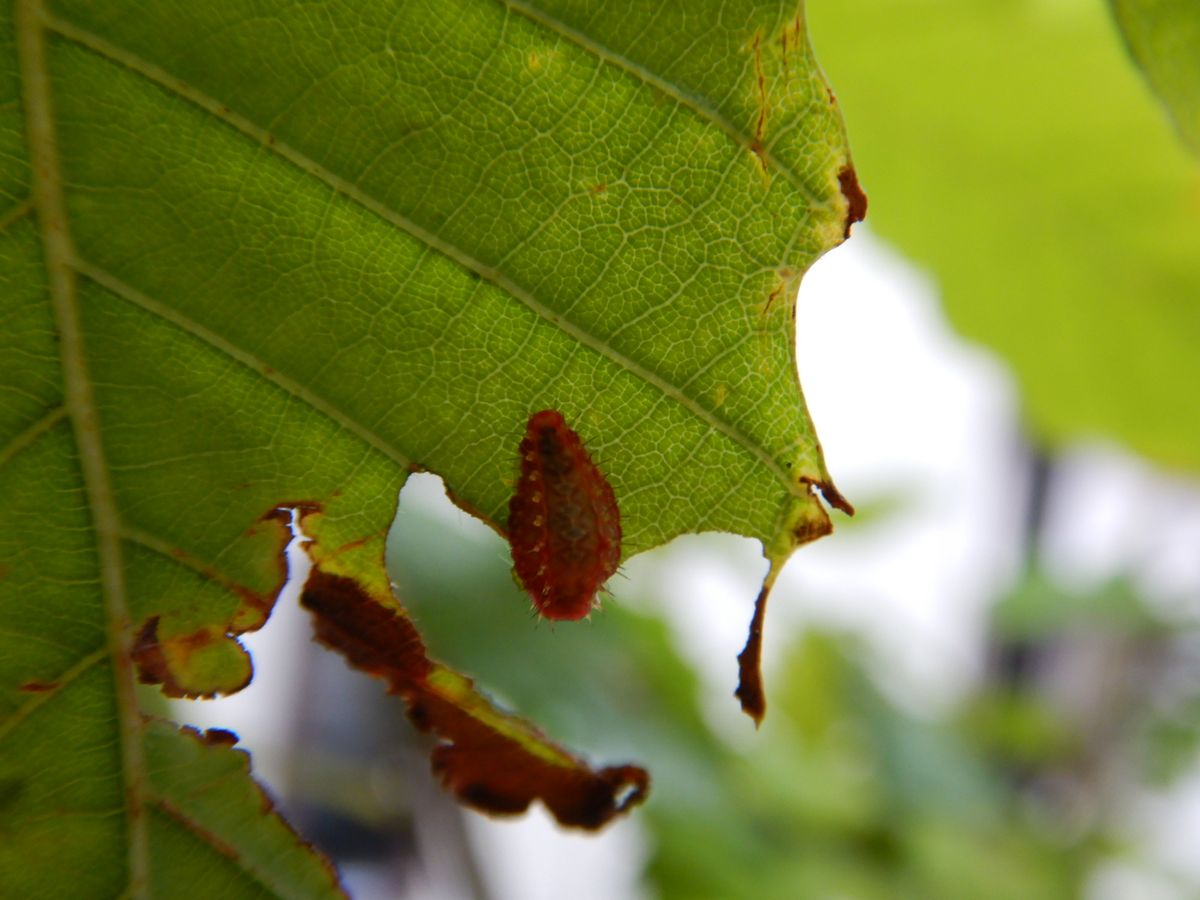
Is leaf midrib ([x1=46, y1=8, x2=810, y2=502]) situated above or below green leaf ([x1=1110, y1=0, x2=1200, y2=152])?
below

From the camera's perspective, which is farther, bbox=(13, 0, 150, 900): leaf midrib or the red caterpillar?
the red caterpillar

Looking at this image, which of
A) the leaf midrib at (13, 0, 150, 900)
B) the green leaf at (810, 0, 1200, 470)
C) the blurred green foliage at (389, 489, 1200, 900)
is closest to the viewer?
the leaf midrib at (13, 0, 150, 900)

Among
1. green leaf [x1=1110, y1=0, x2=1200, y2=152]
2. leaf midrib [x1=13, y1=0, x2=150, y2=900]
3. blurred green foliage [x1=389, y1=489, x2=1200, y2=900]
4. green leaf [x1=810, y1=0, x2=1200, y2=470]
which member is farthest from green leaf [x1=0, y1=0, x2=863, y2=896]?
green leaf [x1=810, y1=0, x2=1200, y2=470]

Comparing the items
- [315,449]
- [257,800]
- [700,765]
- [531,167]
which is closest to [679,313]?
[531,167]

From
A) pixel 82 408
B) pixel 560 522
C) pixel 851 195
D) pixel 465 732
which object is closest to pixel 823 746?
pixel 465 732

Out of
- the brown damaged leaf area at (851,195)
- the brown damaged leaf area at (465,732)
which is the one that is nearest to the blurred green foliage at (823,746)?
the brown damaged leaf area at (465,732)

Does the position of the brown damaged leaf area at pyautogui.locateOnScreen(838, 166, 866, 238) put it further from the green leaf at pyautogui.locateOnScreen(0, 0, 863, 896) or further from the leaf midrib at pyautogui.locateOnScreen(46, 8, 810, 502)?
the leaf midrib at pyautogui.locateOnScreen(46, 8, 810, 502)

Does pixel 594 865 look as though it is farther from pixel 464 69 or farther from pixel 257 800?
pixel 464 69
